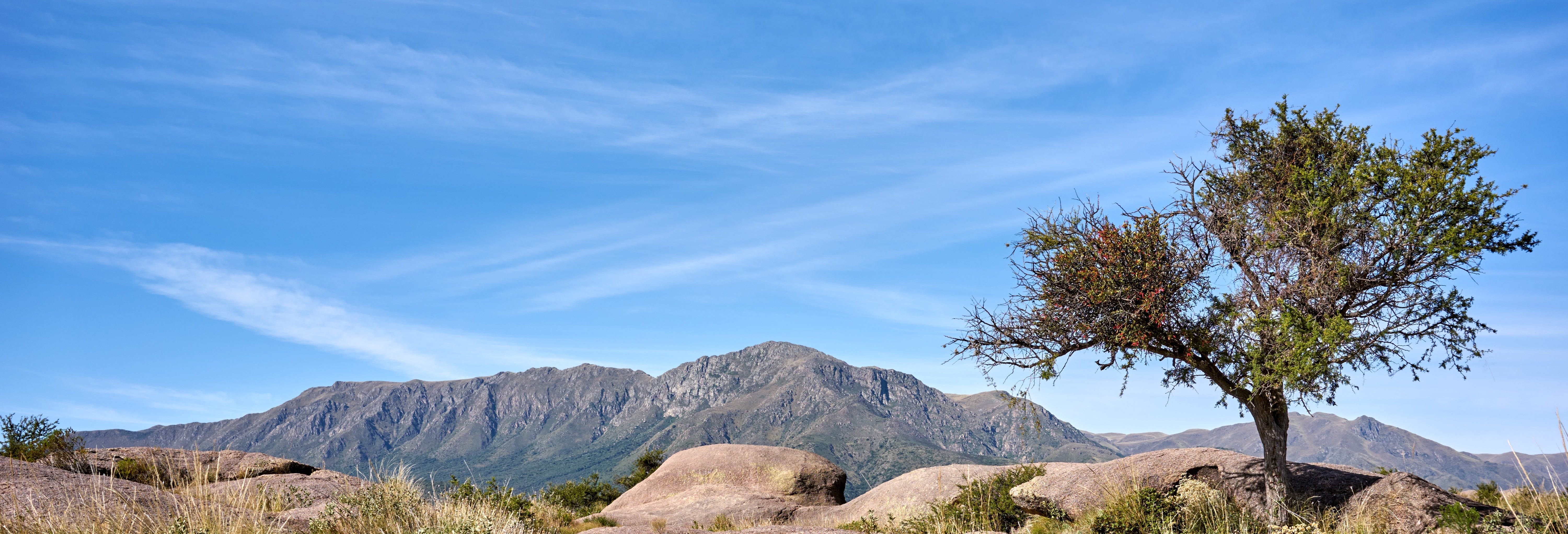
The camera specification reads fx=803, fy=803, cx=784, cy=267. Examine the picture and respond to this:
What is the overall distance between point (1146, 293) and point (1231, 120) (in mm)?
6485

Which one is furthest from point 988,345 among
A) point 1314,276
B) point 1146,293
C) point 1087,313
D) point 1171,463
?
point 1314,276

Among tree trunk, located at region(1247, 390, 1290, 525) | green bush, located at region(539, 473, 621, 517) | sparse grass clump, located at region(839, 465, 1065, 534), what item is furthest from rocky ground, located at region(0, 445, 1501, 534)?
green bush, located at region(539, 473, 621, 517)

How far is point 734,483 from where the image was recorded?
32.2 meters

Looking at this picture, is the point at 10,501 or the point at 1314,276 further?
the point at 1314,276

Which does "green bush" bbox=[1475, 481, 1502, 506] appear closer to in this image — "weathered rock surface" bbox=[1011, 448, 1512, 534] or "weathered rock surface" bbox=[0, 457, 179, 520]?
"weathered rock surface" bbox=[1011, 448, 1512, 534]

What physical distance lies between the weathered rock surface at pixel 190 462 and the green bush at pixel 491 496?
7042mm

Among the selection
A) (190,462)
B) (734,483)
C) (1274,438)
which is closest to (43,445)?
(190,462)

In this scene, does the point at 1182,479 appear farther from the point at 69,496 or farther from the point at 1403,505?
the point at 69,496

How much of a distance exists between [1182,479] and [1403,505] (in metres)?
4.37

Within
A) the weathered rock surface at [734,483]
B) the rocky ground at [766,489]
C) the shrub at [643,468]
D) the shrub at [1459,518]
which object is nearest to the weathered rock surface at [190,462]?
the rocky ground at [766,489]

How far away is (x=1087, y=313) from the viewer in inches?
719

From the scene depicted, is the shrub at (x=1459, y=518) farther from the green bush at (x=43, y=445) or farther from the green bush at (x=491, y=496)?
the green bush at (x=43, y=445)

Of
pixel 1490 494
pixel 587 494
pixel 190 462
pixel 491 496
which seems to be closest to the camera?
pixel 491 496

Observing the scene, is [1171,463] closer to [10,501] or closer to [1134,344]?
[1134,344]
